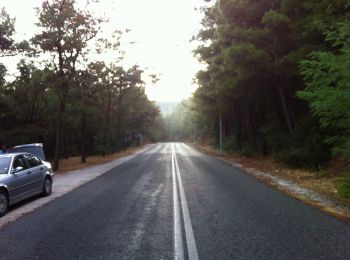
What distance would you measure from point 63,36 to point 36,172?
14756mm

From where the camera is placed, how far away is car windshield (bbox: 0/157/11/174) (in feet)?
37.9

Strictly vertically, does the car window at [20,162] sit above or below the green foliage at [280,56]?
below

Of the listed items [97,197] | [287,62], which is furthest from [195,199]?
[287,62]

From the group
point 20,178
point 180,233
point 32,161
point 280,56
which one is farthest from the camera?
point 280,56

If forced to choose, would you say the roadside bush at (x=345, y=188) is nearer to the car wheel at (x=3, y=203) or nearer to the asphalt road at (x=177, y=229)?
the asphalt road at (x=177, y=229)

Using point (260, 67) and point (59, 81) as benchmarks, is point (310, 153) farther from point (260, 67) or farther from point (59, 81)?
point (59, 81)

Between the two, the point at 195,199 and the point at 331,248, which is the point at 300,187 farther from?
the point at 331,248

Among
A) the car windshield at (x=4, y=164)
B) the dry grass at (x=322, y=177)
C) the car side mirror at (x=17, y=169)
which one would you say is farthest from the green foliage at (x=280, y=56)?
the car windshield at (x=4, y=164)

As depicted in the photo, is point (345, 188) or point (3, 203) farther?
point (345, 188)

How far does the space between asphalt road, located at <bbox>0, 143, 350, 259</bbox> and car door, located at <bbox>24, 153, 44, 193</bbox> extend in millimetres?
898

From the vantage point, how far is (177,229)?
26.6ft

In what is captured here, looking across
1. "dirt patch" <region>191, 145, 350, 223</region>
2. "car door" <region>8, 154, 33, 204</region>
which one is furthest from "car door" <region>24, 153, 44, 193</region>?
"dirt patch" <region>191, 145, 350, 223</region>

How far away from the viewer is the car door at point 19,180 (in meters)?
11.2

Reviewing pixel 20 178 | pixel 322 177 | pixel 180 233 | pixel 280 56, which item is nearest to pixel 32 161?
pixel 20 178
